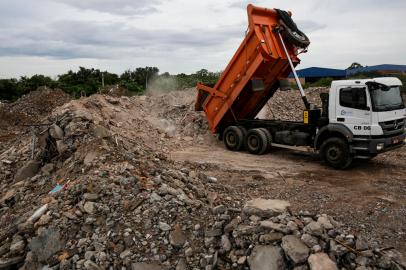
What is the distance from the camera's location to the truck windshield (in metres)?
7.76

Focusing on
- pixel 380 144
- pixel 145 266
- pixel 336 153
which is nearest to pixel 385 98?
pixel 380 144

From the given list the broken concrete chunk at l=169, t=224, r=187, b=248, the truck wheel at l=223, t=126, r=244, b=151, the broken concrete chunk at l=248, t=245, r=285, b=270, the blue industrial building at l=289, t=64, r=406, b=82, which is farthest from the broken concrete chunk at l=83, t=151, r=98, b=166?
the blue industrial building at l=289, t=64, r=406, b=82

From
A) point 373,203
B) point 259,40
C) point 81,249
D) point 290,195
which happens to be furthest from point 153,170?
point 259,40

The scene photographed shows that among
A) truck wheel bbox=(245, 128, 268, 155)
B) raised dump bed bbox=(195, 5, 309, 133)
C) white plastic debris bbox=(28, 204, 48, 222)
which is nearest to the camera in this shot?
white plastic debris bbox=(28, 204, 48, 222)

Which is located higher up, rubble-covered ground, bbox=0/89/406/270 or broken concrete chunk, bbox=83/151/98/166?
broken concrete chunk, bbox=83/151/98/166

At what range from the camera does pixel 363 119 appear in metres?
7.87

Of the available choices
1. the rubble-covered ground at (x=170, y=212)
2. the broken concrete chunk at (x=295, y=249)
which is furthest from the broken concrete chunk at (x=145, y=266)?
the broken concrete chunk at (x=295, y=249)

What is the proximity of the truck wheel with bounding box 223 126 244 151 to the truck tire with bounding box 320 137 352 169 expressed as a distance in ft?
8.13

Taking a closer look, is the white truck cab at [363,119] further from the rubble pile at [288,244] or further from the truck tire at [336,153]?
the rubble pile at [288,244]

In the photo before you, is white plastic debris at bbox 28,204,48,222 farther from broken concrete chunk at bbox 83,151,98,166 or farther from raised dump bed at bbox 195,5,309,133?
raised dump bed at bbox 195,5,309,133

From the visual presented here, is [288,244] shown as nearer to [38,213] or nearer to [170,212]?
[170,212]

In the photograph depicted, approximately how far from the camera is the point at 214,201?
19.3 ft

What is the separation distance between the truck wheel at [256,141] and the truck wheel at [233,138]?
0.64ft

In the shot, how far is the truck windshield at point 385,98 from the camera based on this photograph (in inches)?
305
